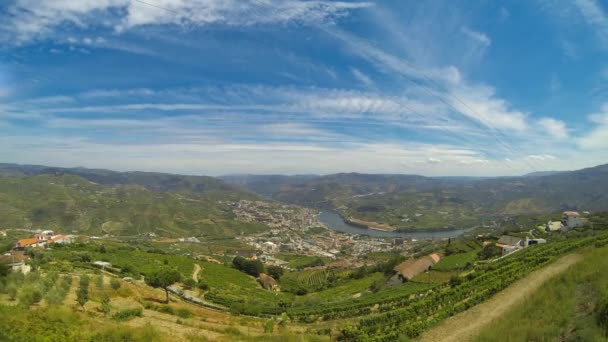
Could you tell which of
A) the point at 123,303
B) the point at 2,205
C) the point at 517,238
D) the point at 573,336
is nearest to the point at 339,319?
the point at 123,303

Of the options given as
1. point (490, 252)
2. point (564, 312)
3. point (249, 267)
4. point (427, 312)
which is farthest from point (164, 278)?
point (490, 252)

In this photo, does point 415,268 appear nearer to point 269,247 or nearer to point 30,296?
point 30,296

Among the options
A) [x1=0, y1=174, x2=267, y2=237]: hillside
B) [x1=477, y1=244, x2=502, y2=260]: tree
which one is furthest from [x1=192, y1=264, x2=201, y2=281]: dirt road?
[x1=0, y1=174, x2=267, y2=237]: hillside

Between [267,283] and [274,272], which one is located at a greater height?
[267,283]

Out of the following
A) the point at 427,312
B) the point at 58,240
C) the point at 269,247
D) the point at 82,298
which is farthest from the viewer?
the point at 269,247

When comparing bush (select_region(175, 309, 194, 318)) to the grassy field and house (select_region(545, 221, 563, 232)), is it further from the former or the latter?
house (select_region(545, 221, 563, 232))

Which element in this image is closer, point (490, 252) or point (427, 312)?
point (427, 312)

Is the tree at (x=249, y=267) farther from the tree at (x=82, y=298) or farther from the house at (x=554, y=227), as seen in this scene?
the house at (x=554, y=227)
